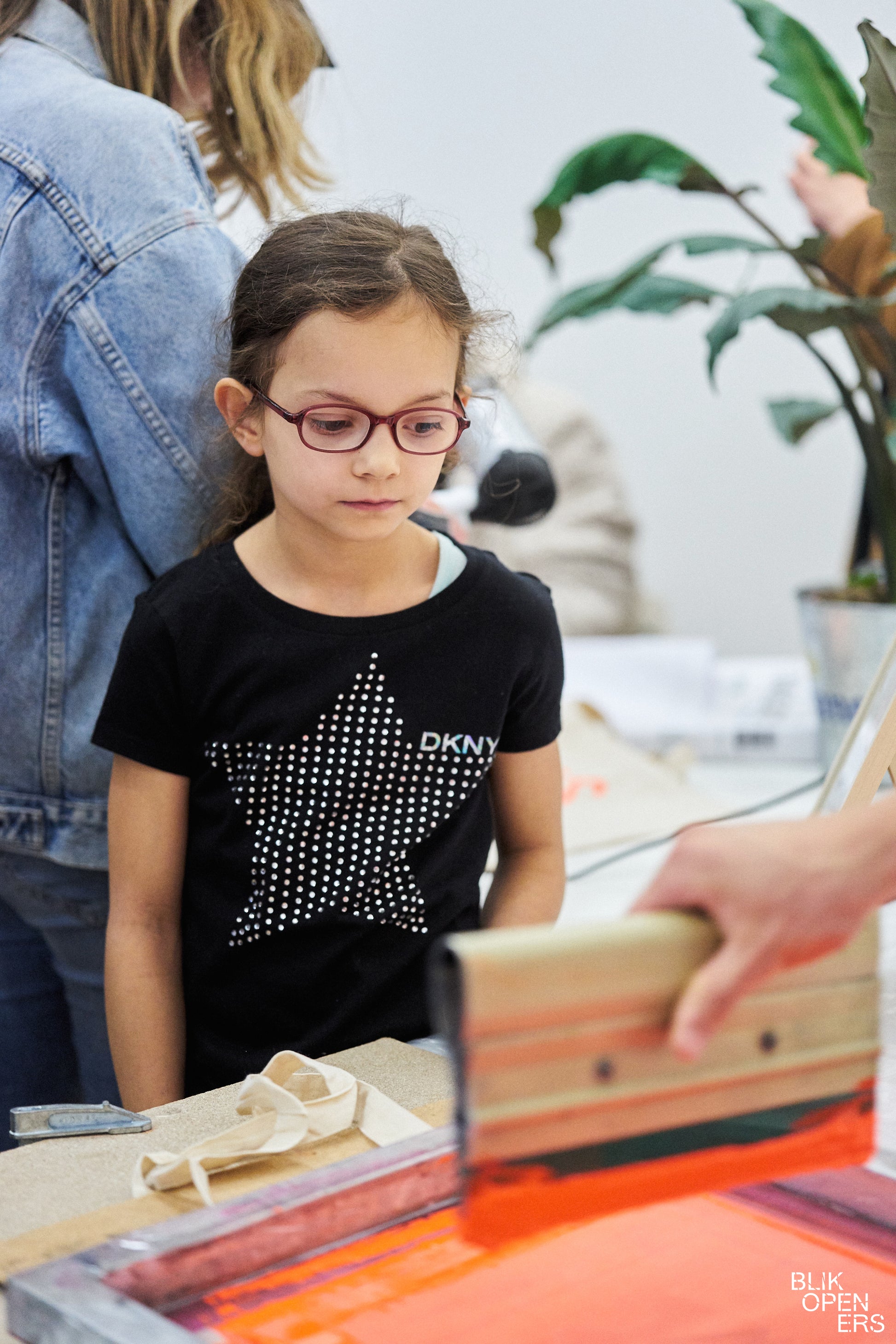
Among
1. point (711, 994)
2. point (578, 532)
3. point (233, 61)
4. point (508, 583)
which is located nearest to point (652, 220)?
point (578, 532)

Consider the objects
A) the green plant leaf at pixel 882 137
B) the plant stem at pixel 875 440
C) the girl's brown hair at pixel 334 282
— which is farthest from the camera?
the plant stem at pixel 875 440

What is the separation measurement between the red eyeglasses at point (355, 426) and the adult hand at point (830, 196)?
2.69 ft

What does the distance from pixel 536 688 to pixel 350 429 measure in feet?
0.68

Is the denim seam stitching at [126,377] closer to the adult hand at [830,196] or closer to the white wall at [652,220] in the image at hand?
the adult hand at [830,196]

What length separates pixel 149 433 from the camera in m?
0.79

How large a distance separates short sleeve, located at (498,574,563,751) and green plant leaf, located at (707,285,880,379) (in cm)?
55

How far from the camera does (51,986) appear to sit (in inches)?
37.6

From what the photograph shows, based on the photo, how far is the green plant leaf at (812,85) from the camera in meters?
1.32

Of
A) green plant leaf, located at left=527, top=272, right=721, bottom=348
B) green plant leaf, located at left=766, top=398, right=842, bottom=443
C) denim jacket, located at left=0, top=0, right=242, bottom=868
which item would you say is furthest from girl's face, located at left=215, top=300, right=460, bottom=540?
green plant leaf, located at left=766, top=398, right=842, bottom=443

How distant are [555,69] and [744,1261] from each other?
2.81m

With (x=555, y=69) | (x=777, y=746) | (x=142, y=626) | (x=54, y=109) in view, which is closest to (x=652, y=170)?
(x=777, y=746)

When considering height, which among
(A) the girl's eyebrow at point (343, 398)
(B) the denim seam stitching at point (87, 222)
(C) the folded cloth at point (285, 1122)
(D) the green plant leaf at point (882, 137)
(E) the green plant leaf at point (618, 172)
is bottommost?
(C) the folded cloth at point (285, 1122)

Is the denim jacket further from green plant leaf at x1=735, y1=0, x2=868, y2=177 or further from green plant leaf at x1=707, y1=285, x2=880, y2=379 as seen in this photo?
green plant leaf at x1=735, y1=0, x2=868, y2=177
